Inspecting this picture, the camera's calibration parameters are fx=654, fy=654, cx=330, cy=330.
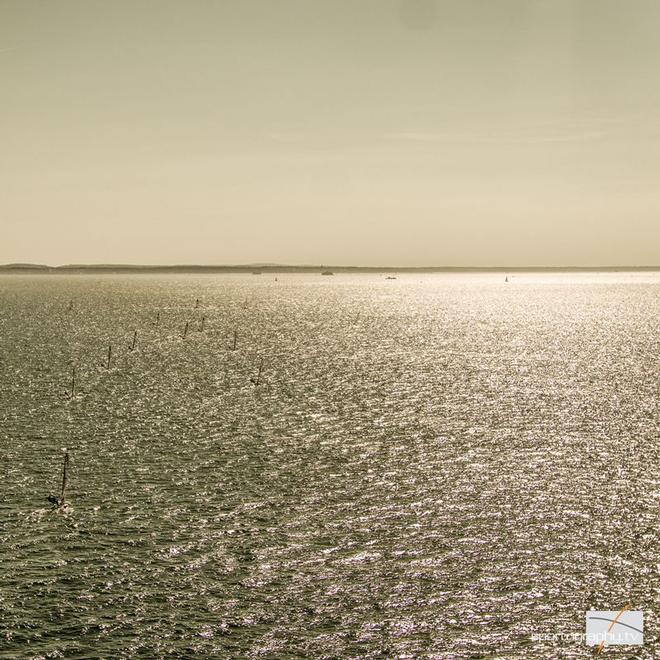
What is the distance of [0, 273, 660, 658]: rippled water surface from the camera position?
21.0m

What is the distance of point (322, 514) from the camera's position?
3086 cm

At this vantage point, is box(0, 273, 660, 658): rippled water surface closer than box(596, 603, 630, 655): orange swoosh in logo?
No

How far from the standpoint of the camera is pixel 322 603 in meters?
22.4

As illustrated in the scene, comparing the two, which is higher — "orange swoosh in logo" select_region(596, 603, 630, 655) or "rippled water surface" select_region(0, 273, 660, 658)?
"rippled water surface" select_region(0, 273, 660, 658)

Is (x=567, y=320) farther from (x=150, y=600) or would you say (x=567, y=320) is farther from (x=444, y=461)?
(x=150, y=600)

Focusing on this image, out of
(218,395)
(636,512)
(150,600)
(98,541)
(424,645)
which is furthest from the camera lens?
Answer: (218,395)

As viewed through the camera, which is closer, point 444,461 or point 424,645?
point 424,645

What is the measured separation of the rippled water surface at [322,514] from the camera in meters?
21.0

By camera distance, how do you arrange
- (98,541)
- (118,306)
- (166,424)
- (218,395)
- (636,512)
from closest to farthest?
(98,541)
(636,512)
(166,424)
(218,395)
(118,306)

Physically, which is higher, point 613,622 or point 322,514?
point 322,514

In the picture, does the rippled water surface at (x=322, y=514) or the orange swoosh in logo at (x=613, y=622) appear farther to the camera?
the rippled water surface at (x=322, y=514)

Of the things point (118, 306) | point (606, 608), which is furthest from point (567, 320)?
point (606, 608)

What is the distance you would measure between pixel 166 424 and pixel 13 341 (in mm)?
59533

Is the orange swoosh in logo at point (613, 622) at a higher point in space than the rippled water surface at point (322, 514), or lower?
lower
